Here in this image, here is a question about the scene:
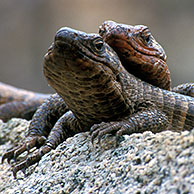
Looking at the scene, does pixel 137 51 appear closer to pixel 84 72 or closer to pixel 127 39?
pixel 127 39

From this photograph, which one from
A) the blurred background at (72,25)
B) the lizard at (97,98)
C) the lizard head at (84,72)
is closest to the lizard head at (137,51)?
the lizard at (97,98)

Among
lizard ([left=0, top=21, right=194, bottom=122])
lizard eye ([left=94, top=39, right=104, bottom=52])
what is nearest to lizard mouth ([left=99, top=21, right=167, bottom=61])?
lizard ([left=0, top=21, right=194, bottom=122])

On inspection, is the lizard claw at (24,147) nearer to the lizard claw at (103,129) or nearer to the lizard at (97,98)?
the lizard at (97,98)

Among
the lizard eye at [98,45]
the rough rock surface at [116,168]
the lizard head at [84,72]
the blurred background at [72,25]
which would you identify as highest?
the lizard eye at [98,45]

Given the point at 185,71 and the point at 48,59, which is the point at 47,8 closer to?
the point at 185,71

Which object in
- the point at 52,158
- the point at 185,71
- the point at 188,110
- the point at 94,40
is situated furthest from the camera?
the point at 185,71

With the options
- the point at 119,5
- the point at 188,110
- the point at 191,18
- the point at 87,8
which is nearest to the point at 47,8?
the point at 87,8

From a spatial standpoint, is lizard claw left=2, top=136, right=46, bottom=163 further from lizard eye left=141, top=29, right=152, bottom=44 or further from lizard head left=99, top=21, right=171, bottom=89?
lizard eye left=141, top=29, right=152, bottom=44
